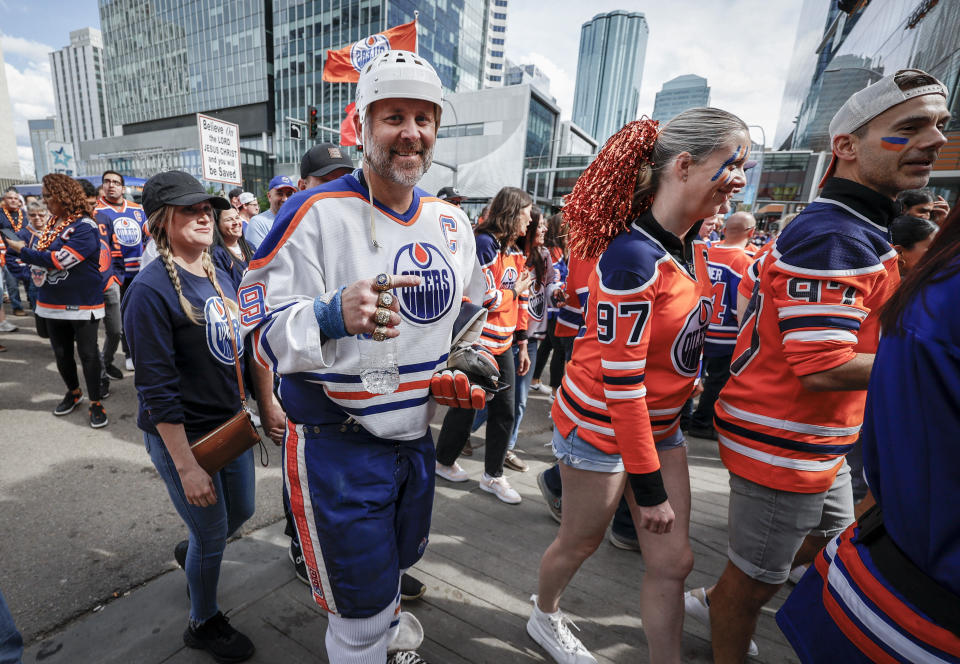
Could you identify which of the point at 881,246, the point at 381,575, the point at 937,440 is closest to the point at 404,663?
the point at 381,575

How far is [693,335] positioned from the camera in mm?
1746

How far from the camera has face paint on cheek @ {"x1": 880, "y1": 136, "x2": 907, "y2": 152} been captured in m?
1.54

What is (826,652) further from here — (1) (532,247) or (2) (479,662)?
(1) (532,247)

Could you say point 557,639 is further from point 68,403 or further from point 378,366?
point 68,403

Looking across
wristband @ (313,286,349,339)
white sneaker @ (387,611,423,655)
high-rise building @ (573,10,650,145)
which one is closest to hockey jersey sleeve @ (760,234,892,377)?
wristband @ (313,286,349,339)

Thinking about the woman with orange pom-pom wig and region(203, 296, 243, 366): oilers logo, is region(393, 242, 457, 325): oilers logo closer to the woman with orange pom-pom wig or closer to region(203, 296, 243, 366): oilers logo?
Answer: the woman with orange pom-pom wig

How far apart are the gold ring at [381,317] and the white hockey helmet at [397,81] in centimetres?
78

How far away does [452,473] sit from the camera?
12.1ft

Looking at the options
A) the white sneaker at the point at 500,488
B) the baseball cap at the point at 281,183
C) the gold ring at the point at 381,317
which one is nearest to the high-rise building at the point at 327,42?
the baseball cap at the point at 281,183

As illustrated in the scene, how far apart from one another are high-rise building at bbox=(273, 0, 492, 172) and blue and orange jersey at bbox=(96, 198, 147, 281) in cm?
4437

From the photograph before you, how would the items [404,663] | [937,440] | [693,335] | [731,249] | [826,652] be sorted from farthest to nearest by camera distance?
[731,249], [404,663], [693,335], [826,652], [937,440]

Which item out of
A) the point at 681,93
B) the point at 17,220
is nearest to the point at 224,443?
the point at 17,220

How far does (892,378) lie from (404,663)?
79.2 inches

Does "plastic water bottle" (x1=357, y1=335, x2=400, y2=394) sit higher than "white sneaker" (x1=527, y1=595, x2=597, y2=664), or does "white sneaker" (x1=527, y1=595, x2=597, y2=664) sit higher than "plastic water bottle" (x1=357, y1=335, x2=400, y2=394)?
"plastic water bottle" (x1=357, y1=335, x2=400, y2=394)
